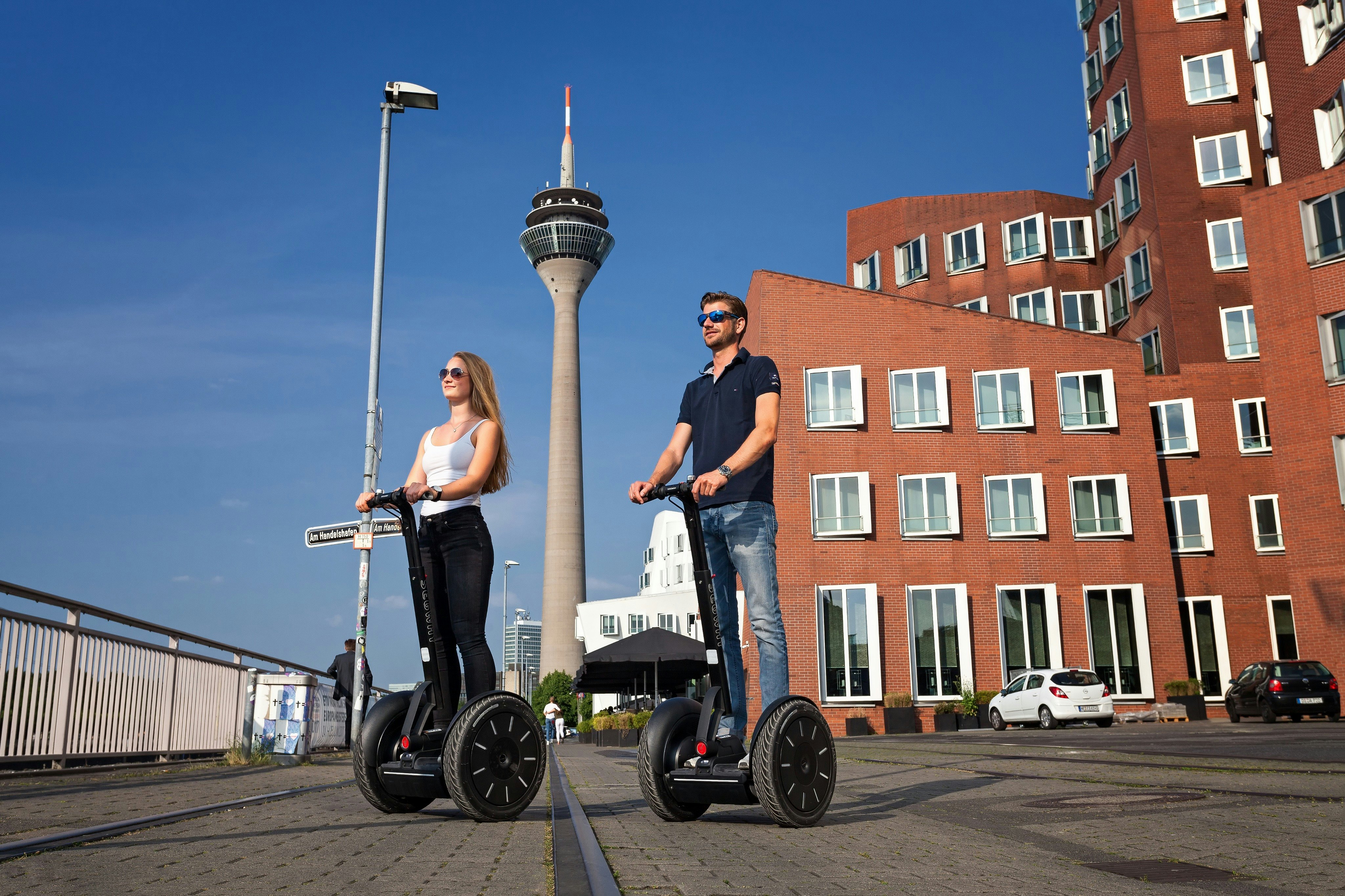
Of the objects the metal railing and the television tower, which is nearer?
the metal railing

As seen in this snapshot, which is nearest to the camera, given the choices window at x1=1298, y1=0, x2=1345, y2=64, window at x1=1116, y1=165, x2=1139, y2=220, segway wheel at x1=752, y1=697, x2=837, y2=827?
segway wheel at x1=752, y1=697, x2=837, y2=827

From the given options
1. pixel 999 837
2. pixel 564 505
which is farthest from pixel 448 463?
pixel 564 505

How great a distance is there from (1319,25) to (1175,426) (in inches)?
445

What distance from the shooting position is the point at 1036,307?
41.8 m

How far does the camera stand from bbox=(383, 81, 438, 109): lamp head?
19.2m

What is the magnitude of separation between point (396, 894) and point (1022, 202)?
44.3 m

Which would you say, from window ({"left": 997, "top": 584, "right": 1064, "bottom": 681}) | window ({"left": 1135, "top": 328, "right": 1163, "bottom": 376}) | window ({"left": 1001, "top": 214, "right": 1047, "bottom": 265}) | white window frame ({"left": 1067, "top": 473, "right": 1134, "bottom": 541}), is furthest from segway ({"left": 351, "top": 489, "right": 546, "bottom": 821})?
window ({"left": 1001, "top": 214, "right": 1047, "bottom": 265})

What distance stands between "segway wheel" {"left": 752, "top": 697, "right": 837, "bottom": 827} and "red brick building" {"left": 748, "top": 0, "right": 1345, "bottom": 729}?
21.4 m

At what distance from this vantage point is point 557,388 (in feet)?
271

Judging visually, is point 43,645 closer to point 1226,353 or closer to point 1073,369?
point 1073,369

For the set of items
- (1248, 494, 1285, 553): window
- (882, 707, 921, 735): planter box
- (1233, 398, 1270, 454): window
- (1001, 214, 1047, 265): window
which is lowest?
(882, 707, 921, 735): planter box

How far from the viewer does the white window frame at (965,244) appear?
4316cm

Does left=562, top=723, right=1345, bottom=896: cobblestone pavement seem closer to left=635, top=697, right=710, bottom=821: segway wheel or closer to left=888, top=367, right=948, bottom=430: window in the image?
left=635, top=697, right=710, bottom=821: segway wheel

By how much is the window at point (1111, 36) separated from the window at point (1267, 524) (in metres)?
17.1
